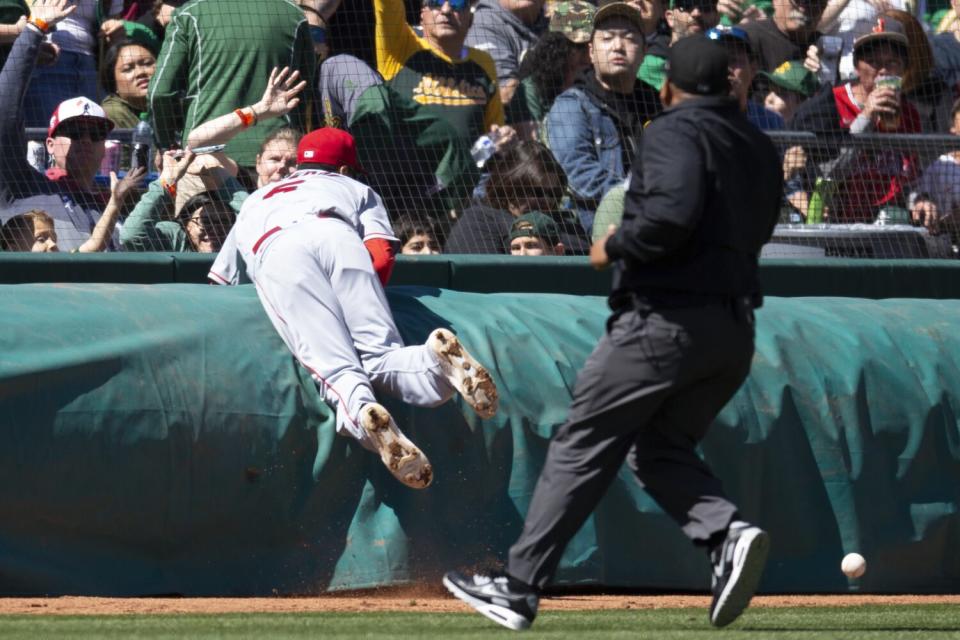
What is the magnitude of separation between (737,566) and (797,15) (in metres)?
7.19

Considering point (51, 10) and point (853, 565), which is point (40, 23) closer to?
point (51, 10)

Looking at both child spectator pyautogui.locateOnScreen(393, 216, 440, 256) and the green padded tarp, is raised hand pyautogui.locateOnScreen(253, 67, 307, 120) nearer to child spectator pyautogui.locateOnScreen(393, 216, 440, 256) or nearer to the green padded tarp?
child spectator pyautogui.locateOnScreen(393, 216, 440, 256)

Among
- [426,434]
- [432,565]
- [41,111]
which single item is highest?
[41,111]

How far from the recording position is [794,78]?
10406 mm

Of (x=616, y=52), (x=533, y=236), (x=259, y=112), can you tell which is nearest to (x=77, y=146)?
(x=259, y=112)

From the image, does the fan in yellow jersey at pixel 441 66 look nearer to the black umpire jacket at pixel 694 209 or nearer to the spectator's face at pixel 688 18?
the spectator's face at pixel 688 18

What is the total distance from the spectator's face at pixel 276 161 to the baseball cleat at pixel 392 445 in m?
2.71

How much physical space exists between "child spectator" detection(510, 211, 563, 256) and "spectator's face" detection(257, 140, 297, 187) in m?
1.33

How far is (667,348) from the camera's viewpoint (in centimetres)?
421

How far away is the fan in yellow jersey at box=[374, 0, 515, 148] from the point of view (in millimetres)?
8859

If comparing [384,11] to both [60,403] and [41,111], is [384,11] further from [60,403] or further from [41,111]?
[60,403]

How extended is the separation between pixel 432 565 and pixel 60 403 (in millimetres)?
1642

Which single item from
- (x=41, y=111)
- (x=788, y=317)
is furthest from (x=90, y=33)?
(x=788, y=317)

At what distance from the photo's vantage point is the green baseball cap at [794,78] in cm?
1034
